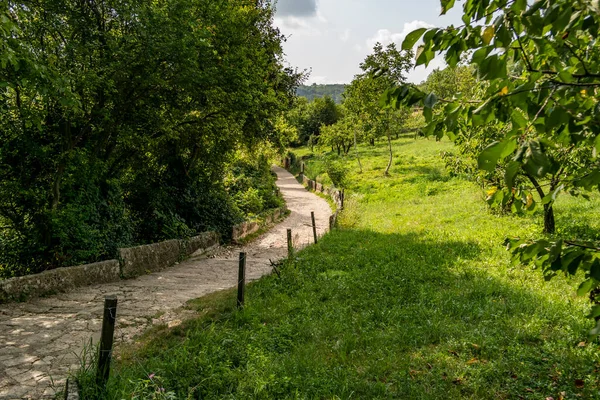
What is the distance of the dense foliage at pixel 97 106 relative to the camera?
8.30 meters

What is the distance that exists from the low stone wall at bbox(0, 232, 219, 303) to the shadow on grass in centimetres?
309

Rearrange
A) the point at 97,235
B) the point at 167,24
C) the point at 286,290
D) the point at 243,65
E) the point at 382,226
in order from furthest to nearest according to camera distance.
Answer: the point at 382,226 < the point at 243,65 < the point at 97,235 < the point at 167,24 < the point at 286,290

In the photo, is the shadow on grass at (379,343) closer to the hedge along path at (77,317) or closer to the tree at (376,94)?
the hedge along path at (77,317)

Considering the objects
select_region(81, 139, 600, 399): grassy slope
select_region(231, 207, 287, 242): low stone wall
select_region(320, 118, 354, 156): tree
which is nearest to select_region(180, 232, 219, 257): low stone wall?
select_region(231, 207, 287, 242): low stone wall

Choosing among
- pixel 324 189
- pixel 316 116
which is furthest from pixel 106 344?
pixel 316 116

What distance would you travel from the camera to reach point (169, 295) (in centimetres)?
837

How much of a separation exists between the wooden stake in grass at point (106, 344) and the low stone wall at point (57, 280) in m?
4.54

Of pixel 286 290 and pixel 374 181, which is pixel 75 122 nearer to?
pixel 286 290

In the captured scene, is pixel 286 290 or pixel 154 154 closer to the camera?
pixel 286 290

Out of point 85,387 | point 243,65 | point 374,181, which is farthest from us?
point 374,181

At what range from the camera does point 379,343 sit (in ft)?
18.6

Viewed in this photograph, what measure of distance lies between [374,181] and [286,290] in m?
19.9

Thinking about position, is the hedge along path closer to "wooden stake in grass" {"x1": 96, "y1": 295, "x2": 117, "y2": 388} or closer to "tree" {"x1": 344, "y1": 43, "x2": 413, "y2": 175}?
"wooden stake in grass" {"x1": 96, "y1": 295, "x2": 117, "y2": 388}

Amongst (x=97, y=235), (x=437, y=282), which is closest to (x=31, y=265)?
(x=97, y=235)
